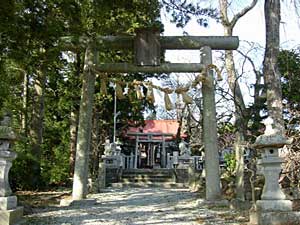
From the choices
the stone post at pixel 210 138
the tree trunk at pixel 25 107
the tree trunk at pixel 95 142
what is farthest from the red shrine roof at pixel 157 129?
the stone post at pixel 210 138

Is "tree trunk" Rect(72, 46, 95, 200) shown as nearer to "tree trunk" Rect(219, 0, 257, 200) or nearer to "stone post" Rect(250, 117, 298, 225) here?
"tree trunk" Rect(219, 0, 257, 200)

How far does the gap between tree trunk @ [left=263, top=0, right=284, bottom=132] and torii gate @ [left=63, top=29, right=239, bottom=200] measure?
1549 millimetres

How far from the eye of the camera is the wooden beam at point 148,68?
29.5 ft

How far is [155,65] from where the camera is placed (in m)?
8.91

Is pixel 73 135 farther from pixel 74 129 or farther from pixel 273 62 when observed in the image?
pixel 273 62

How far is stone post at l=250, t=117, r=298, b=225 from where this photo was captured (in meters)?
5.19

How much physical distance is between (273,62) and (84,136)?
4.67 meters

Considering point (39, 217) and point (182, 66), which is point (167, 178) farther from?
point (39, 217)

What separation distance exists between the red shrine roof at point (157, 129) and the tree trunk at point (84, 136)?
14485 millimetres

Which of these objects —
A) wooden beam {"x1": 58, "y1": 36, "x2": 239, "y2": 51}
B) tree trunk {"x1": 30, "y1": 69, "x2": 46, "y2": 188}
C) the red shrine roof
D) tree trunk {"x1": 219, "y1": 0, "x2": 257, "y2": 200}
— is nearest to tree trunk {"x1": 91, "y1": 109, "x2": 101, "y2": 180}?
the red shrine roof

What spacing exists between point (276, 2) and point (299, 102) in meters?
Answer: 7.56

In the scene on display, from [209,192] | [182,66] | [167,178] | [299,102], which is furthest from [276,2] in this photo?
[167,178]

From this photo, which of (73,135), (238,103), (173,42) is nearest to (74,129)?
(73,135)

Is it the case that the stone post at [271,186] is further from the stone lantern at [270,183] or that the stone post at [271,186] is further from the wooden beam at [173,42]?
the wooden beam at [173,42]
